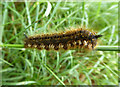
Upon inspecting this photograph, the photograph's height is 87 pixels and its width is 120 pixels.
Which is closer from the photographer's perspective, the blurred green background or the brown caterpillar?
the brown caterpillar

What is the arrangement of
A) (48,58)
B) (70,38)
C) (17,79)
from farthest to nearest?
(48,58), (17,79), (70,38)

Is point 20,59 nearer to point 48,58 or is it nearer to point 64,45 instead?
point 48,58

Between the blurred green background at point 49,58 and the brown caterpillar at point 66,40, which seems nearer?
the brown caterpillar at point 66,40

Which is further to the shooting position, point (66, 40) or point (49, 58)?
point (49, 58)

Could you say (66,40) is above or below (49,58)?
above

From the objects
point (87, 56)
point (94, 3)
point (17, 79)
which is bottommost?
point (17, 79)

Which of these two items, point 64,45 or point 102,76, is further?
point 102,76

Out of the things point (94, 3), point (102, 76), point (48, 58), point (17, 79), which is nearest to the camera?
point (17, 79)

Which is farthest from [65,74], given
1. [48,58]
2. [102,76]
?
[102,76]
